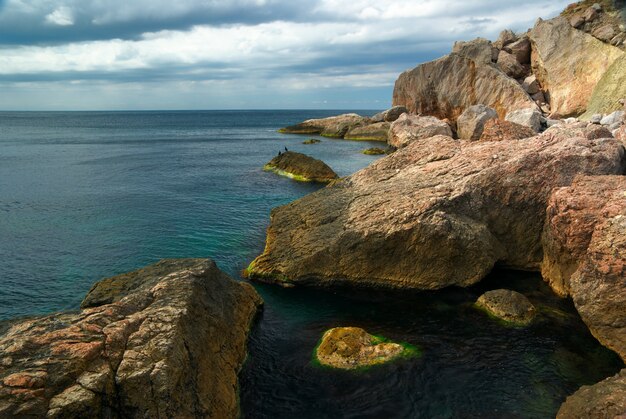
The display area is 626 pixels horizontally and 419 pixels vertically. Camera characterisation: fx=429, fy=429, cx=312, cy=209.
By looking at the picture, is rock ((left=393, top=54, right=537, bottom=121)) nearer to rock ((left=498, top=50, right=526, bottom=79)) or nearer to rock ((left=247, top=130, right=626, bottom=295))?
rock ((left=498, top=50, right=526, bottom=79))

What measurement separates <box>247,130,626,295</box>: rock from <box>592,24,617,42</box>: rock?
50393 mm

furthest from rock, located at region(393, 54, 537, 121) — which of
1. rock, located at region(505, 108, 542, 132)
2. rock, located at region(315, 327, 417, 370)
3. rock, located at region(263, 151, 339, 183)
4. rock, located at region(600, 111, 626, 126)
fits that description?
rock, located at region(315, 327, 417, 370)

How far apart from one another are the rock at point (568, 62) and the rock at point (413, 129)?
16194mm

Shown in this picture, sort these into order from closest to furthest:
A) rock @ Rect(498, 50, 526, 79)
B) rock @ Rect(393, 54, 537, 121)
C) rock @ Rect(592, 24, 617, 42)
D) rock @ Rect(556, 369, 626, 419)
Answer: rock @ Rect(556, 369, 626, 419)
rock @ Rect(592, 24, 617, 42)
rock @ Rect(393, 54, 537, 121)
rock @ Rect(498, 50, 526, 79)

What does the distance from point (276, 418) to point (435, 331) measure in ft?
25.8

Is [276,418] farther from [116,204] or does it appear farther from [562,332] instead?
[116,204]

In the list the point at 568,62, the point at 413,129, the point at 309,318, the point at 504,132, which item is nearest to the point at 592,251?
the point at 504,132

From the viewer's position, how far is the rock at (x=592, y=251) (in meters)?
16.4

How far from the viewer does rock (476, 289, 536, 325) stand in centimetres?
1847

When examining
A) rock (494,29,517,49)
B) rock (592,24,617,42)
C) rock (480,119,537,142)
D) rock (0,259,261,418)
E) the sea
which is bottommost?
the sea

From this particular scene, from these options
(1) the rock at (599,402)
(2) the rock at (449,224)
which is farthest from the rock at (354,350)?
(2) the rock at (449,224)

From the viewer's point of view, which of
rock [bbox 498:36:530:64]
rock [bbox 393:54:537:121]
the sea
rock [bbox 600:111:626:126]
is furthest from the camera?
rock [bbox 498:36:530:64]

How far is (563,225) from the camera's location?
19938 mm

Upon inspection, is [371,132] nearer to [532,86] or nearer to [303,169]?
[532,86]
